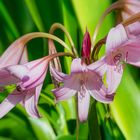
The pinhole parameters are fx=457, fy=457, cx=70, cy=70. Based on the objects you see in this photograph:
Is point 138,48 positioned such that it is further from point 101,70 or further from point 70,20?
point 70,20

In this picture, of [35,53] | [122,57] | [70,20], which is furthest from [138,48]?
[35,53]

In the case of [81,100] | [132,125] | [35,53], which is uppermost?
[81,100]

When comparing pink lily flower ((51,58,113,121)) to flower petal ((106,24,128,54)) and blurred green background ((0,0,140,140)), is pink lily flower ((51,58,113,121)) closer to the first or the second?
flower petal ((106,24,128,54))

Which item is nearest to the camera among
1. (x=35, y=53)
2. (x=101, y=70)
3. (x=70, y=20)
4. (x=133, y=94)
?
(x=101, y=70)

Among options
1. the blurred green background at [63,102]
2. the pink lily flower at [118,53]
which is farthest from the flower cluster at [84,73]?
the blurred green background at [63,102]

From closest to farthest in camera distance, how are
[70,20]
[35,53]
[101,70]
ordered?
1. [101,70]
2. [70,20]
3. [35,53]

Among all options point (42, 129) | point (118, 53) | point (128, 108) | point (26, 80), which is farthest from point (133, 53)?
point (42, 129)
